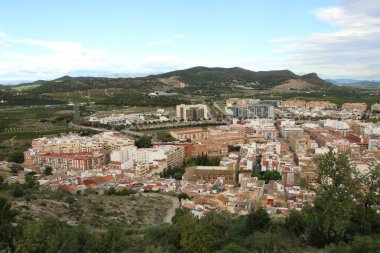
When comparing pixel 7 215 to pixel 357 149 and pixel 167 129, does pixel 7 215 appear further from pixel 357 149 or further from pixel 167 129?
pixel 167 129

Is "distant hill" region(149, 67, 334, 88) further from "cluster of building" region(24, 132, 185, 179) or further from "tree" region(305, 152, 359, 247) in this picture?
"tree" region(305, 152, 359, 247)

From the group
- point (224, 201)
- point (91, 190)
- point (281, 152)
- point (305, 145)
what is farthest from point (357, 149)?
point (91, 190)

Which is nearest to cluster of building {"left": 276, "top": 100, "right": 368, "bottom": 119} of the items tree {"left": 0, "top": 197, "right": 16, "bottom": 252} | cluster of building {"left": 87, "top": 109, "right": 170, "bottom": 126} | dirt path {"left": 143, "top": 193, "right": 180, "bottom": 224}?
cluster of building {"left": 87, "top": 109, "right": 170, "bottom": 126}

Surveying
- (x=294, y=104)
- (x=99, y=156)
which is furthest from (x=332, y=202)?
(x=294, y=104)

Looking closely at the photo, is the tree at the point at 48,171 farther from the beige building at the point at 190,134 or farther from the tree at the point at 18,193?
the beige building at the point at 190,134

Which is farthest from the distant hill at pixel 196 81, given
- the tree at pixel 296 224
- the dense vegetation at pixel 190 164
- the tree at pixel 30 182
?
the tree at pixel 296 224

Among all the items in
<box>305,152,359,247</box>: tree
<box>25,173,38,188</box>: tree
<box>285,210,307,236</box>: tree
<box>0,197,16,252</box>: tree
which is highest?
<box>305,152,359,247</box>: tree
